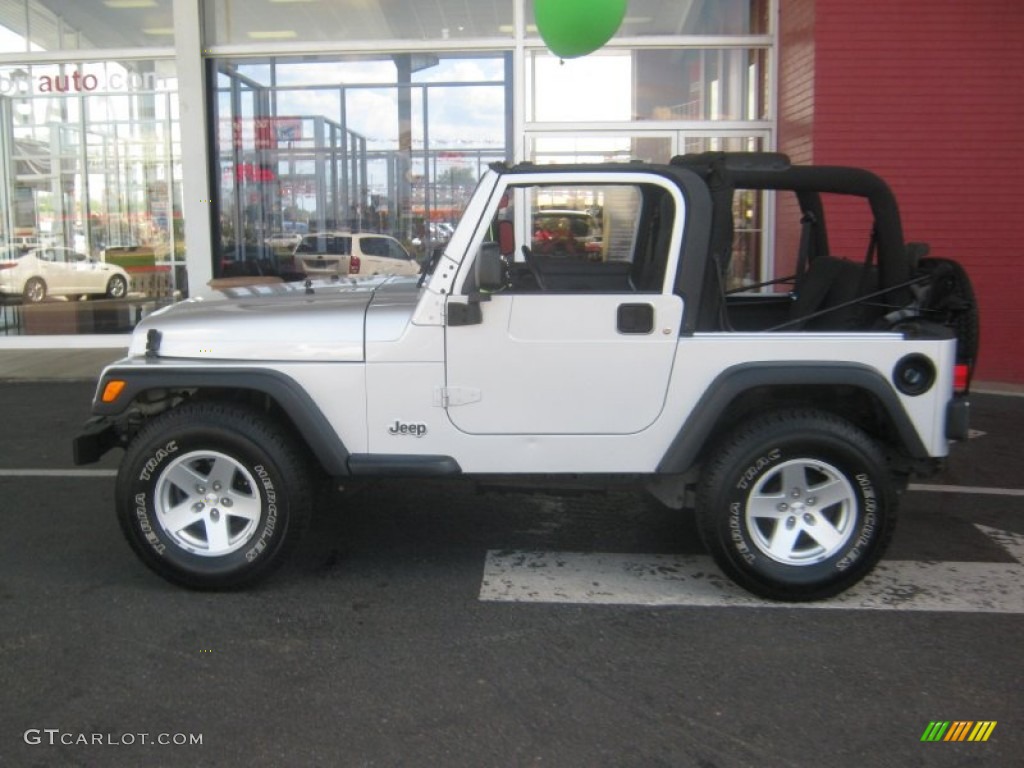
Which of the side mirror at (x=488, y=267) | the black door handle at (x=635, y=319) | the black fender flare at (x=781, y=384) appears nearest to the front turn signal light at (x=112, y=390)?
the side mirror at (x=488, y=267)

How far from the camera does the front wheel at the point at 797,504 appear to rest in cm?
419

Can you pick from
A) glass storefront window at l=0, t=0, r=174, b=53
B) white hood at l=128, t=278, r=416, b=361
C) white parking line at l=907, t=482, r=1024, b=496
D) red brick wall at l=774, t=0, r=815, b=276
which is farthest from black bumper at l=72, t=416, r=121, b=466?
glass storefront window at l=0, t=0, r=174, b=53

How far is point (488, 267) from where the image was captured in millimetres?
4062

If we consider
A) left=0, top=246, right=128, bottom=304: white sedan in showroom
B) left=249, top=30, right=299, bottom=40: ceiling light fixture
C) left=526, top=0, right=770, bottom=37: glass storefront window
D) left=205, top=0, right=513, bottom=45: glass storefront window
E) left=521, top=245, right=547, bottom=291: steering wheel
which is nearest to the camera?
left=521, top=245, right=547, bottom=291: steering wheel

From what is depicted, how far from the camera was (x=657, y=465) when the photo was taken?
170 inches

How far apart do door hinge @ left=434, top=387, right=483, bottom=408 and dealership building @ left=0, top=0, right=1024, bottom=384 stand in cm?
661

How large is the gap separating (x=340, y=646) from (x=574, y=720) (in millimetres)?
1058

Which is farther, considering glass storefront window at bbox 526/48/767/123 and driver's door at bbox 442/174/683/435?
glass storefront window at bbox 526/48/767/123

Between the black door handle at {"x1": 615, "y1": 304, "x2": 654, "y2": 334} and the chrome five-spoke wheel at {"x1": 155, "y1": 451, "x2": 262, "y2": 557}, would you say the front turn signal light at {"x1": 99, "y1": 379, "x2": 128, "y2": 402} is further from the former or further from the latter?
the black door handle at {"x1": 615, "y1": 304, "x2": 654, "y2": 334}

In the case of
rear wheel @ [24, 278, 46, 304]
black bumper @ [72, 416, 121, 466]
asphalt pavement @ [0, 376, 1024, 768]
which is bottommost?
asphalt pavement @ [0, 376, 1024, 768]

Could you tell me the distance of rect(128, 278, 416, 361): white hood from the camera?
169 inches

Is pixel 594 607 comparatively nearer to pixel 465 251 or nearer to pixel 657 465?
pixel 657 465

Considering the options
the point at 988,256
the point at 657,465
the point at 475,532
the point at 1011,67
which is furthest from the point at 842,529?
the point at 1011,67

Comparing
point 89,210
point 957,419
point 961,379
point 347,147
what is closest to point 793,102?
point 347,147
